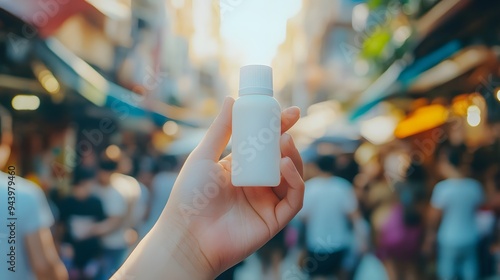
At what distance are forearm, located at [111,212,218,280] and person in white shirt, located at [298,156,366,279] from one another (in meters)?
1.47

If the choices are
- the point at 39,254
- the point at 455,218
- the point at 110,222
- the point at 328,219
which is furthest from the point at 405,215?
the point at 39,254

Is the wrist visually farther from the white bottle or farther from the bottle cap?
the bottle cap

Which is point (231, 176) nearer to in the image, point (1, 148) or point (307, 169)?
point (307, 169)

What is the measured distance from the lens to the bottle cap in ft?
2.64

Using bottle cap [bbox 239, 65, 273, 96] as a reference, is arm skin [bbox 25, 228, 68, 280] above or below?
below

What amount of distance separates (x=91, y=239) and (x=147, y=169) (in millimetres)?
389

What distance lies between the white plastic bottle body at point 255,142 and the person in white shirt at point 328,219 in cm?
141

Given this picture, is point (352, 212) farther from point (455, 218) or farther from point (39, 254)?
point (39, 254)

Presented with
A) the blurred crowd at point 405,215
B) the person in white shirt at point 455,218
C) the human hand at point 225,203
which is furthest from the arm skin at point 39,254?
the person in white shirt at point 455,218

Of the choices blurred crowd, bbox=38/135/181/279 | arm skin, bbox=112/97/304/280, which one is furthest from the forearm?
blurred crowd, bbox=38/135/181/279

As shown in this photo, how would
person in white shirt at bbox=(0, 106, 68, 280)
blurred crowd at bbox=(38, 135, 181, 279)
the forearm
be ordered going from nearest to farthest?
1. the forearm
2. person in white shirt at bbox=(0, 106, 68, 280)
3. blurred crowd at bbox=(38, 135, 181, 279)

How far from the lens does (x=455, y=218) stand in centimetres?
223

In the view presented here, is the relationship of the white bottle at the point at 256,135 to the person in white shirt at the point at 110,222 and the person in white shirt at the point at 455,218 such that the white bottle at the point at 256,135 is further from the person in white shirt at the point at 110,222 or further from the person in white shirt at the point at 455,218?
the person in white shirt at the point at 455,218

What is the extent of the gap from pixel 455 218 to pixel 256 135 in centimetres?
174
